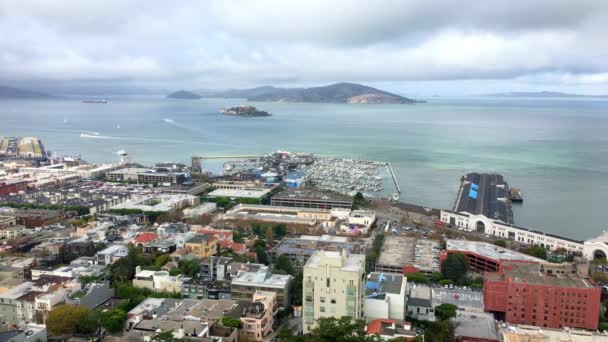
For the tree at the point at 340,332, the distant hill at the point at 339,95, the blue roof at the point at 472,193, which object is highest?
the distant hill at the point at 339,95

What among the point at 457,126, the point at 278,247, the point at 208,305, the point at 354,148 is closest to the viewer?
the point at 208,305

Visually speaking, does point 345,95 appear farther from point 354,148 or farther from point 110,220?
point 110,220

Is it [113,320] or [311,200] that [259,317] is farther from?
[311,200]

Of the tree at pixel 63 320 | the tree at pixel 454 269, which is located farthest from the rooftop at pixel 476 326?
the tree at pixel 63 320

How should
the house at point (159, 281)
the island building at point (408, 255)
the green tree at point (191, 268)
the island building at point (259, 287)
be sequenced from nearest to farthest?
the island building at point (259, 287), the house at point (159, 281), the green tree at point (191, 268), the island building at point (408, 255)

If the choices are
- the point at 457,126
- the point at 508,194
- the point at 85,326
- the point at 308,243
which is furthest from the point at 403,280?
the point at 457,126

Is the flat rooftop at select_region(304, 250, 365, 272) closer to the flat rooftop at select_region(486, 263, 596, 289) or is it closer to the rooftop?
the rooftop

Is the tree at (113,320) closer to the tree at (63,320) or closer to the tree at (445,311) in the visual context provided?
the tree at (63,320)
